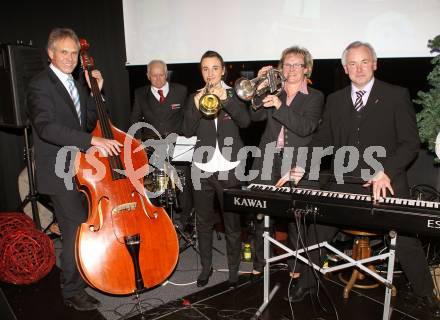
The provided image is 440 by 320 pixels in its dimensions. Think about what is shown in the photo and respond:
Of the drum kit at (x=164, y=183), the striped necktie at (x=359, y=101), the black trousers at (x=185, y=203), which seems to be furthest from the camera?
the black trousers at (x=185, y=203)

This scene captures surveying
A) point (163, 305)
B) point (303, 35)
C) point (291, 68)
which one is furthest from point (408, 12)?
point (163, 305)

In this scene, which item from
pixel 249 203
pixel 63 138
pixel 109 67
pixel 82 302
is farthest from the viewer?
pixel 109 67

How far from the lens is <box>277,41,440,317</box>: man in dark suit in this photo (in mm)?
2627

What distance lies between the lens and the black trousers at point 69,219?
2850 millimetres

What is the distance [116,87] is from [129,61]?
44 centimetres

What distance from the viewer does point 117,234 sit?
262 cm

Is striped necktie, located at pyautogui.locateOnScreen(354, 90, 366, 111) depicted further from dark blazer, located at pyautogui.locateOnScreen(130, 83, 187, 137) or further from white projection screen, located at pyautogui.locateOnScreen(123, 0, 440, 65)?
dark blazer, located at pyautogui.locateOnScreen(130, 83, 187, 137)

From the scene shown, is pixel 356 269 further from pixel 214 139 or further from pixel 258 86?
pixel 258 86

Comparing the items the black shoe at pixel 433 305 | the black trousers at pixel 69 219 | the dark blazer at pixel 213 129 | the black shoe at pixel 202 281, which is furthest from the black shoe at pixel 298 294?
the black trousers at pixel 69 219

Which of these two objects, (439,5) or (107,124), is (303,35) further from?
(107,124)

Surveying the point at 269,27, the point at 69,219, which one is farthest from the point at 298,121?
the point at 269,27

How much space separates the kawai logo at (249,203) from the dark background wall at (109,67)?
2.06m

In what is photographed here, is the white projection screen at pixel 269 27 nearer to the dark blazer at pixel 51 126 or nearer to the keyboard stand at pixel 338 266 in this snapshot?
the keyboard stand at pixel 338 266

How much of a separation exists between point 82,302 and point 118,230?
2.58ft
